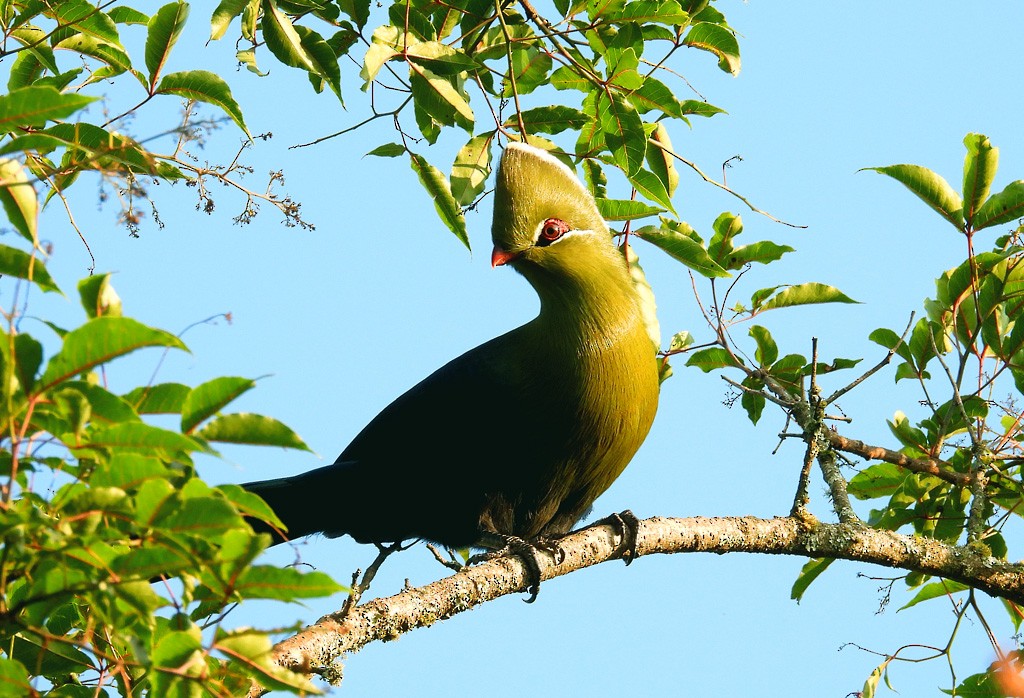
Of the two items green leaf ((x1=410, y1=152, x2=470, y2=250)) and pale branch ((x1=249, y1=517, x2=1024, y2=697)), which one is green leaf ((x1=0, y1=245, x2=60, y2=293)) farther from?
pale branch ((x1=249, y1=517, x2=1024, y2=697))

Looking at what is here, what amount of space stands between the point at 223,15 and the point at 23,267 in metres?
1.11

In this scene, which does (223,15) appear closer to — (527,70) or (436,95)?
(436,95)

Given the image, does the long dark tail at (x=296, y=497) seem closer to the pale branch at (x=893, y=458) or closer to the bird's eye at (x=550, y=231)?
the bird's eye at (x=550, y=231)

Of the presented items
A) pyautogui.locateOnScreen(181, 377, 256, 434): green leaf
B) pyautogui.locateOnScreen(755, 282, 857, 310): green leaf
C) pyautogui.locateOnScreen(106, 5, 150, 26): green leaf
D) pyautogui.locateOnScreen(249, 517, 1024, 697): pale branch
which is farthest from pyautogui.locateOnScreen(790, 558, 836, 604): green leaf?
pyautogui.locateOnScreen(106, 5, 150, 26): green leaf

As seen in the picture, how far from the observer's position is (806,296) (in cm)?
320

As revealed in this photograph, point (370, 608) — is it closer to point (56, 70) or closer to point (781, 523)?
point (781, 523)

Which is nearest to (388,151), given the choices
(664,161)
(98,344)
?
(664,161)

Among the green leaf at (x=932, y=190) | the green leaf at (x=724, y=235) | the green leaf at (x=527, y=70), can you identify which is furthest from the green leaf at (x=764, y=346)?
the green leaf at (x=527, y=70)

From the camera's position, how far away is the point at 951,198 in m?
2.89

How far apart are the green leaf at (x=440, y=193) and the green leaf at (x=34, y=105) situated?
1.48 meters

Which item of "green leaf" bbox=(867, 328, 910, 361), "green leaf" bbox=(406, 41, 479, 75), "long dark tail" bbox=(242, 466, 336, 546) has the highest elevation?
"green leaf" bbox=(406, 41, 479, 75)

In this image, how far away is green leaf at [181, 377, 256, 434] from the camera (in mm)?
1328

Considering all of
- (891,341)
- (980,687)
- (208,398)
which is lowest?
(980,687)

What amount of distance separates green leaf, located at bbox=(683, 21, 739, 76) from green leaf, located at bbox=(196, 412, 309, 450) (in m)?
2.08
